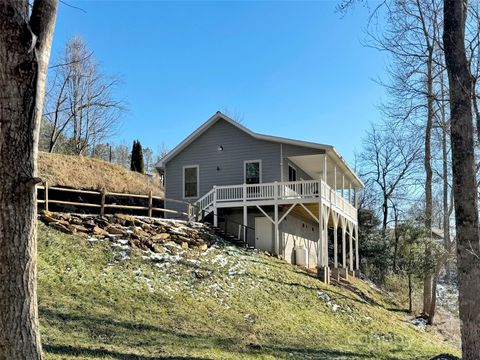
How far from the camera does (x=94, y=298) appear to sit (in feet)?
32.2

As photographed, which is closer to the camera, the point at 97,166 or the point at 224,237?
the point at 224,237

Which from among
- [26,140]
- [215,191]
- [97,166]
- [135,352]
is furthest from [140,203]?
[26,140]

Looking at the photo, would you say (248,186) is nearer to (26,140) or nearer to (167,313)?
(167,313)

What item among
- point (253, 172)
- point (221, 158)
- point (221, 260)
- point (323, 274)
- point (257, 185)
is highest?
point (221, 158)

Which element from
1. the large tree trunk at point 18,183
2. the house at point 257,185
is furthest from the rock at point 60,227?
the large tree trunk at point 18,183

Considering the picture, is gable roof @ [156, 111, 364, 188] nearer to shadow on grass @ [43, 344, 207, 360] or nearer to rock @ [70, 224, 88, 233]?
rock @ [70, 224, 88, 233]

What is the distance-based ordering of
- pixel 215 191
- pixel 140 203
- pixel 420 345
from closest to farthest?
1. pixel 420 345
2. pixel 215 191
3. pixel 140 203

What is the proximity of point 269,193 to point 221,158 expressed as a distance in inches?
147

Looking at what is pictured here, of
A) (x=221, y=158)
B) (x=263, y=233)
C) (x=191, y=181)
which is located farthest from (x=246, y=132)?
(x=263, y=233)

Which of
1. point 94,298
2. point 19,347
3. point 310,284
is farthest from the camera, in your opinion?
point 310,284

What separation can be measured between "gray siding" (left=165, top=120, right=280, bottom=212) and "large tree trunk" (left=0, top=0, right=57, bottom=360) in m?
17.7

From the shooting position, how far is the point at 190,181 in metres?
23.3

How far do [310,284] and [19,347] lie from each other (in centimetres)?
1351

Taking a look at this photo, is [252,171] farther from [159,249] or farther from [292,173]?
[159,249]
